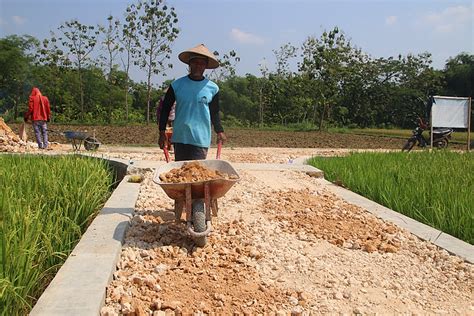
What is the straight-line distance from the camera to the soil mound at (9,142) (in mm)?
9370

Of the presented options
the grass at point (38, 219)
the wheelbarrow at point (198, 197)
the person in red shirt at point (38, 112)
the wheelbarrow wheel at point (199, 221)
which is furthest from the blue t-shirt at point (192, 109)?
the person in red shirt at point (38, 112)

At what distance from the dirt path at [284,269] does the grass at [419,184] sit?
0.50 m

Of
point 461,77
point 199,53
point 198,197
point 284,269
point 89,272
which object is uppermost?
point 461,77

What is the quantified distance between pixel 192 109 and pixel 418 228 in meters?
2.27

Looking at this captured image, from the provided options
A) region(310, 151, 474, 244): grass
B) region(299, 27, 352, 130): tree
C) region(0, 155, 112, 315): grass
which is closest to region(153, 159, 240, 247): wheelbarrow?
region(0, 155, 112, 315): grass

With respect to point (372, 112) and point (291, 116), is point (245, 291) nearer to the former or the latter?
point (291, 116)

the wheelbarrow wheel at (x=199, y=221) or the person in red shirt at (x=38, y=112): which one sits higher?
the person in red shirt at (x=38, y=112)

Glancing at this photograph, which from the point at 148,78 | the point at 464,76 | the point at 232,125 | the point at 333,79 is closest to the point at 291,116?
the point at 232,125

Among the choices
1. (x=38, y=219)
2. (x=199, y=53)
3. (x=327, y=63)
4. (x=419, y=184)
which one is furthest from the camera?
(x=327, y=63)

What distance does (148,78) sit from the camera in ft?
69.8

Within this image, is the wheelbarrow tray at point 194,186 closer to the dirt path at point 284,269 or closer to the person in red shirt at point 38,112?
the dirt path at point 284,269

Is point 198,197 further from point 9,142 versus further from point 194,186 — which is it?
point 9,142

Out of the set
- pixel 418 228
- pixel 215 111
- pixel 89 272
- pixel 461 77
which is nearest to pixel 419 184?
pixel 418 228

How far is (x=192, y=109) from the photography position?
150 inches
